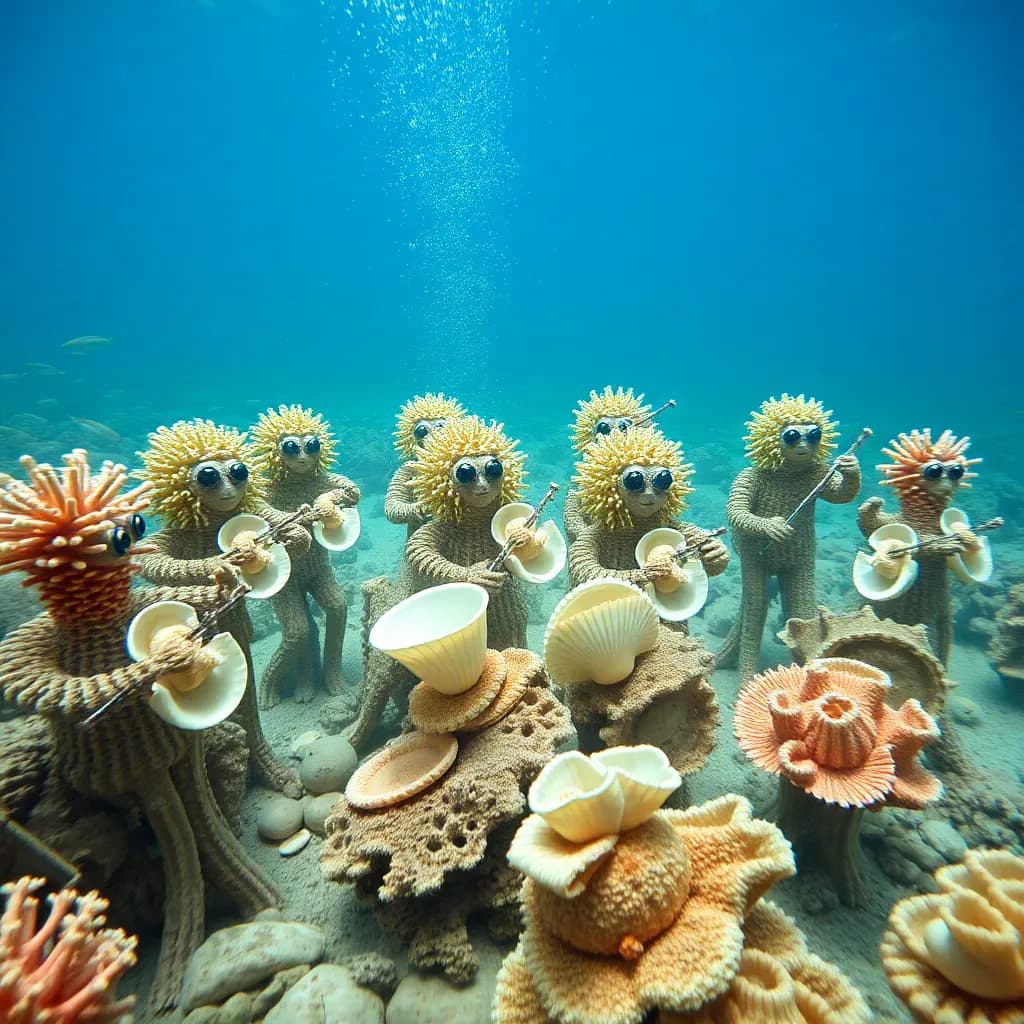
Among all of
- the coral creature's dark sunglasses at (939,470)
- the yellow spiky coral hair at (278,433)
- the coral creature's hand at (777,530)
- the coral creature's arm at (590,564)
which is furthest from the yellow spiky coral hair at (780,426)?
the yellow spiky coral hair at (278,433)

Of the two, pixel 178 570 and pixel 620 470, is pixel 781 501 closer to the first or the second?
pixel 620 470

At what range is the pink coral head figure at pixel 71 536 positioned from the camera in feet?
6.36

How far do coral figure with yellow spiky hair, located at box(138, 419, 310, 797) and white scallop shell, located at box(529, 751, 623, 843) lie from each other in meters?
2.33

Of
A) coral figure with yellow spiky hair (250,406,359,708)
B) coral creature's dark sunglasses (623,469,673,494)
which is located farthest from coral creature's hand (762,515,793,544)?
coral figure with yellow spiky hair (250,406,359,708)

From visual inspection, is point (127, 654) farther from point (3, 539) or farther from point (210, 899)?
point (210, 899)

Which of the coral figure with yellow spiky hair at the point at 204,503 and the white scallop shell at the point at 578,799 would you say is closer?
the white scallop shell at the point at 578,799

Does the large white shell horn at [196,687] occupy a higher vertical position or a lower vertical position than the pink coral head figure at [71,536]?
lower

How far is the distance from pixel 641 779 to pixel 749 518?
131 inches

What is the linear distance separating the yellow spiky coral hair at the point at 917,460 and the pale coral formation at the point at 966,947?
280 cm

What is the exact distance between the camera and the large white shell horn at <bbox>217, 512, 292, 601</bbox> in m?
2.92

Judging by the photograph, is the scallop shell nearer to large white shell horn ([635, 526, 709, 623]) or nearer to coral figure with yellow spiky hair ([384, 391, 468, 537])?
large white shell horn ([635, 526, 709, 623])

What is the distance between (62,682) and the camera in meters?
1.93

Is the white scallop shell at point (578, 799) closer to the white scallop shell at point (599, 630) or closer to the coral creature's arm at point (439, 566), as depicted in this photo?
the white scallop shell at point (599, 630)

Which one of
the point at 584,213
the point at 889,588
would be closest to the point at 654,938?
the point at 889,588
